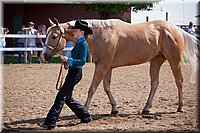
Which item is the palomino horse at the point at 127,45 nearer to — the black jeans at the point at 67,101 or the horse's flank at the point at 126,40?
the horse's flank at the point at 126,40

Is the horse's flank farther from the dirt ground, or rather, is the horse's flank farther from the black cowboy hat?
the dirt ground

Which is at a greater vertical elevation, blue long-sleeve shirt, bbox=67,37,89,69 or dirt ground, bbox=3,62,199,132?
blue long-sleeve shirt, bbox=67,37,89,69

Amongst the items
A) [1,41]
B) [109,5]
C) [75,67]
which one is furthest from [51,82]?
A: [109,5]

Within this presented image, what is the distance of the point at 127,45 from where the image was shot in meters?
7.58

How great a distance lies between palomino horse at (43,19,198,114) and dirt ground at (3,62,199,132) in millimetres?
391

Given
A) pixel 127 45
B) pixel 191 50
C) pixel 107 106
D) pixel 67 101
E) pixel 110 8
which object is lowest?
pixel 107 106

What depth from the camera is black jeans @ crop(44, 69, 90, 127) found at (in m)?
6.34

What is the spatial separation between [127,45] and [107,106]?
1471 millimetres

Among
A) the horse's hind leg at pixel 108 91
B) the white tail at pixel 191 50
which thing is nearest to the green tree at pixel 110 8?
the white tail at pixel 191 50

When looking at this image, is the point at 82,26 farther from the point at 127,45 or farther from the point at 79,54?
the point at 127,45

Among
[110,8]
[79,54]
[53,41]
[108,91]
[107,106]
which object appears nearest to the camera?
[79,54]

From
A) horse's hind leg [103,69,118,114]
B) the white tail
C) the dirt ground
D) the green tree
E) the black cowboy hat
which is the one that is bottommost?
the dirt ground

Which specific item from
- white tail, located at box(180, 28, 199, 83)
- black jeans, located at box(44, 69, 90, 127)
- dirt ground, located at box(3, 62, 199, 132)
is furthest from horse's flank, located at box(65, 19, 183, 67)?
dirt ground, located at box(3, 62, 199, 132)

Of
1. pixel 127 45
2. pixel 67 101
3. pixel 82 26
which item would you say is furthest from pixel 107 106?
pixel 82 26
